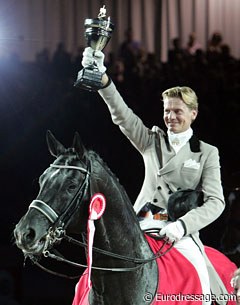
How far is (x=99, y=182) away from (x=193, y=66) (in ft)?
10.1

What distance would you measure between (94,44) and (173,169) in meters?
0.68

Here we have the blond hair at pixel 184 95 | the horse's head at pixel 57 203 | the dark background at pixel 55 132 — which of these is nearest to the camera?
the horse's head at pixel 57 203

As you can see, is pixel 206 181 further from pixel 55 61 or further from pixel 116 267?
pixel 55 61

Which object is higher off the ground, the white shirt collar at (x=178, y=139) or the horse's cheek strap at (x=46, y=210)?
the white shirt collar at (x=178, y=139)

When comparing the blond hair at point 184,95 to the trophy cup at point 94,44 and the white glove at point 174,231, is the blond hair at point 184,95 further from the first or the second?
the white glove at point 174,231

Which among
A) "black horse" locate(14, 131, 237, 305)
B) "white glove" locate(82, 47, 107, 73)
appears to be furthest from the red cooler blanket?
"white glove" locate(82, 47, 107, 73)

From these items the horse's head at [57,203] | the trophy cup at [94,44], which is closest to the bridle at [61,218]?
the horse's head at [57,203]

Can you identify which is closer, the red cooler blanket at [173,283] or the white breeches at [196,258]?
the red cooler blanket at [173,283]

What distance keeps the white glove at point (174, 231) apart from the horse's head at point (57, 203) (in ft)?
1.37

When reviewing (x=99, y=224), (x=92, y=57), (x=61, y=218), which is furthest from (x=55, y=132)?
(x=61, y=218)

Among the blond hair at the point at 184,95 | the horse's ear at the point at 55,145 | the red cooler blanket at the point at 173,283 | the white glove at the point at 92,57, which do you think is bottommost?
the red cooler blanket at the point at 173,283

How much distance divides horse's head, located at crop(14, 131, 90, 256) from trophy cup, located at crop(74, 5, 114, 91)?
0.31 metres

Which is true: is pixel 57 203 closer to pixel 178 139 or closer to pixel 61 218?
pixel 61 218

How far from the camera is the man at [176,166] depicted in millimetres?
2855
